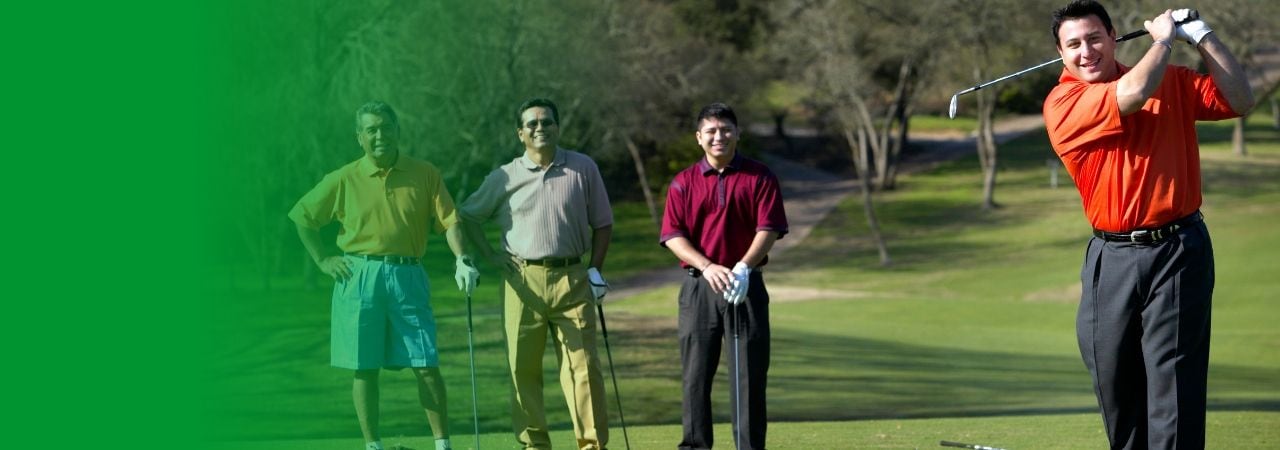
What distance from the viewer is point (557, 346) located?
801 cm

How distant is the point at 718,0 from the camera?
5538cm

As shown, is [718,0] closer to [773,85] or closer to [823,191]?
[773,85]

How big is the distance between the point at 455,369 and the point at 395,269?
509 inches

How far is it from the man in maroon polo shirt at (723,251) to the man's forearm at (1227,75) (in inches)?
106

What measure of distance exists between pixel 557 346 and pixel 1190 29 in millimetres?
3623

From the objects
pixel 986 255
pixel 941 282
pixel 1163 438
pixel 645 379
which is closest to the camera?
pixel 1163 438

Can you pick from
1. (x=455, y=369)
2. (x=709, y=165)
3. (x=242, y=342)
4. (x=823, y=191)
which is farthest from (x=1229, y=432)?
(x=823, y=191)

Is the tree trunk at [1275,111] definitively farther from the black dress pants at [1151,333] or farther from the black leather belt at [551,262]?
the black dress pants at [1151,333]

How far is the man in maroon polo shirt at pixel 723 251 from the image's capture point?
25.6 feet

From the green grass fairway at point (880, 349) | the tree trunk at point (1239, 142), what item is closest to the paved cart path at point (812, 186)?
the green grass fairway at point (880, 349)

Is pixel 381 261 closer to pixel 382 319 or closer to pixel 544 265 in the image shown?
pixel 382 319

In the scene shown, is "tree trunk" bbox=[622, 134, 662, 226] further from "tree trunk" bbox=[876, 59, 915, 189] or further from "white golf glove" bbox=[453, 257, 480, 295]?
"white golf glove" bbox=[453, 257, 480, 295]

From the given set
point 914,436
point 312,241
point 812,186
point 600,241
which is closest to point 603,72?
point 812,186

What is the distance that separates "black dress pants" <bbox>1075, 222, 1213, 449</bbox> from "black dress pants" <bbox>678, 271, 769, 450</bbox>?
7.23ft
